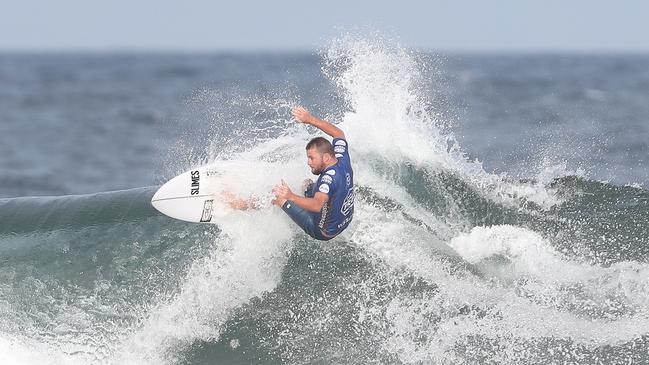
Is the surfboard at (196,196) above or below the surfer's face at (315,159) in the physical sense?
below

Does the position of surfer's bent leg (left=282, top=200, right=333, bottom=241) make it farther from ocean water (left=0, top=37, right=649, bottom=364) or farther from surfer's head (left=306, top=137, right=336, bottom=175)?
ocean water (left=0, top=37, right=649, bottom=364)

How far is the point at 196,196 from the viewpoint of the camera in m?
10.9

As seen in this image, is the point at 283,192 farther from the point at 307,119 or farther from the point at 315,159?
the point at 307,119

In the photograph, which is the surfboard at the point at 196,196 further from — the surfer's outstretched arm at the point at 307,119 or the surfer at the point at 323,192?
the surfer's outstretched arm at the point at 307,119

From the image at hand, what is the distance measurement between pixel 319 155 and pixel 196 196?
182 cm

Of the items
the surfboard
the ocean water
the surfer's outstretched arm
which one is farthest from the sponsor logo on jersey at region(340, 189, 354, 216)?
the surfboard

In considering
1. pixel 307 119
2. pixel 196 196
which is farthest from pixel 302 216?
pixel 196 196

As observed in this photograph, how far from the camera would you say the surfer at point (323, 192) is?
968cm

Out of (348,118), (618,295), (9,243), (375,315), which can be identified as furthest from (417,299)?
(9,243)

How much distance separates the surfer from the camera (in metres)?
9.68

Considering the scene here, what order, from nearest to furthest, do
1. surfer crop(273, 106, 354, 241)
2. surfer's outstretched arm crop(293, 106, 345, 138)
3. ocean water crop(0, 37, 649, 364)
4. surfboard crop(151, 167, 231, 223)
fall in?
surfer crop(273, 106, 354, 241) < surfer's outstretched arm crop(293, 106, 345, 138) < ocean water crop(0, 37, 649, 364) < surfboard crop(151, 167, 231, 223)

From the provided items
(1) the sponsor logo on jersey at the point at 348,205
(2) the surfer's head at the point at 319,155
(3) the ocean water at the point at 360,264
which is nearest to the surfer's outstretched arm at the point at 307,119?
(2) the surfer's head at the point at 319,155

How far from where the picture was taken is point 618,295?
34.3ft

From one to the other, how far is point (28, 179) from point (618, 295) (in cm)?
1889
